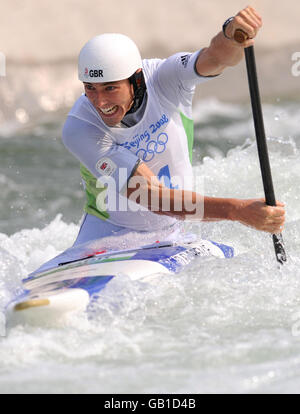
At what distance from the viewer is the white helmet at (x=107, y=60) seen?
12.6 feet

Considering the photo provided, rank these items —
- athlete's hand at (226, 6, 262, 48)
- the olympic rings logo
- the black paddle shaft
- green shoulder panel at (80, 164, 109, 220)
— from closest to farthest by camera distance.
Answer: athlete's hand at (226, 6, 262, 48), the black paddle shaft, the olympic rings logo, green shoulder panel at (80, 164, 109, 220)

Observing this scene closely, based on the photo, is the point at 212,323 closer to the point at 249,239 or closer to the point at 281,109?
the point at 249,239

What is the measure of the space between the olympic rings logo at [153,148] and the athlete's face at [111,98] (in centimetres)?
24

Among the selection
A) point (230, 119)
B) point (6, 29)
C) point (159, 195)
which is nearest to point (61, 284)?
point (159, 195)

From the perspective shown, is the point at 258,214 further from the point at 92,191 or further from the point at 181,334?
the point at 92,191

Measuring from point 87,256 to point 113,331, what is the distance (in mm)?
721

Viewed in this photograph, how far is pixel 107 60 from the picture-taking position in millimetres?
3852

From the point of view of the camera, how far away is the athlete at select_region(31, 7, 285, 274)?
384 cm

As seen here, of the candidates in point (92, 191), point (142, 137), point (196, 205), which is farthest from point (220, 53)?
point (92, 191)

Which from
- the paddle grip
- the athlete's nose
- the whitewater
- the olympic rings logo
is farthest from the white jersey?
the whitewater

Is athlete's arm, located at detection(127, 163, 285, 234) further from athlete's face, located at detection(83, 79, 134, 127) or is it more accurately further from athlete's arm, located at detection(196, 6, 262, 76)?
athlete's arm, located at detection(196, 6, 262, 76)

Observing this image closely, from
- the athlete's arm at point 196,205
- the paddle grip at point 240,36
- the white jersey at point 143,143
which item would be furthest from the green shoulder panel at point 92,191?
the paddle grip at point 240,36

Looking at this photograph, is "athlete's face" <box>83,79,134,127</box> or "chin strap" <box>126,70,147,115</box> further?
"chin strap" <box>126,70,147,115</box>

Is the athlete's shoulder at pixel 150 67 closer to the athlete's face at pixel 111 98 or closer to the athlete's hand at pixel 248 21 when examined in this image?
the athlete's face at pixel 111 98
